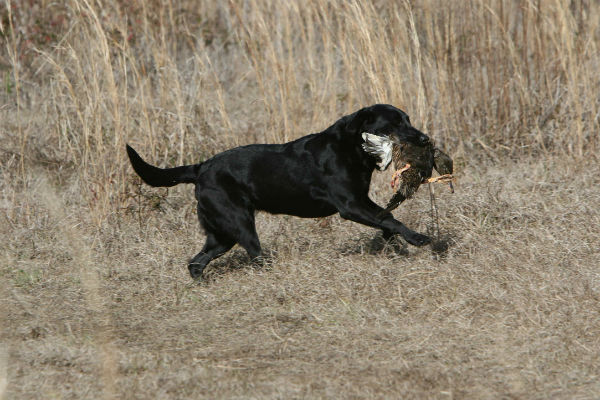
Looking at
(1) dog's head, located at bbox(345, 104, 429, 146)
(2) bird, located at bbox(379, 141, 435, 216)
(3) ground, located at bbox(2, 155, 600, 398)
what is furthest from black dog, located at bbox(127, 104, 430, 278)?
(3) ground, located at bbox(2, 155, 600, 398)

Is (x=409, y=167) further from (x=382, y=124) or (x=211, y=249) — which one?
(x=211, y=249)

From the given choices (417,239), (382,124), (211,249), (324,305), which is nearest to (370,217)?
(417,239)

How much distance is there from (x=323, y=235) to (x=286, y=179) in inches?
30.8

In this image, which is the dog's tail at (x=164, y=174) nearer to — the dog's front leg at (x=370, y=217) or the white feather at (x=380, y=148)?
the dog's front leg at (x=370, y=217)

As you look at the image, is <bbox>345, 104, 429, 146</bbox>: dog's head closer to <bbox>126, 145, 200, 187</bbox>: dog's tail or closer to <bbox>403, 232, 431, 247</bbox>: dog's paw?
<bbox>403, 232, 431, 247</bbox>: dog's paw

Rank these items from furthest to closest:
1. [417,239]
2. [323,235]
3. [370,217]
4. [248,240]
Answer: [323,235], [248,240], [370,217], [417,239]

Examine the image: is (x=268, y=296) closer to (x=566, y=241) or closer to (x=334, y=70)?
(x=566, y=241)

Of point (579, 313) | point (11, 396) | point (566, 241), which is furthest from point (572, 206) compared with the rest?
point (11, 396)

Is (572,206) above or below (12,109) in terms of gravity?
below

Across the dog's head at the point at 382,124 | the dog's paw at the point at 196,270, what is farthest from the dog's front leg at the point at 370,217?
the dog's paw at the point at 196,270

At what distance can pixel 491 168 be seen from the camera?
20.9 ft

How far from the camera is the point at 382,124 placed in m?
4.62

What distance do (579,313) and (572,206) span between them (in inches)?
66.6

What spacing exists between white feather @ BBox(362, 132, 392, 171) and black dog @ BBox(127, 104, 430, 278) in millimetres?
138
